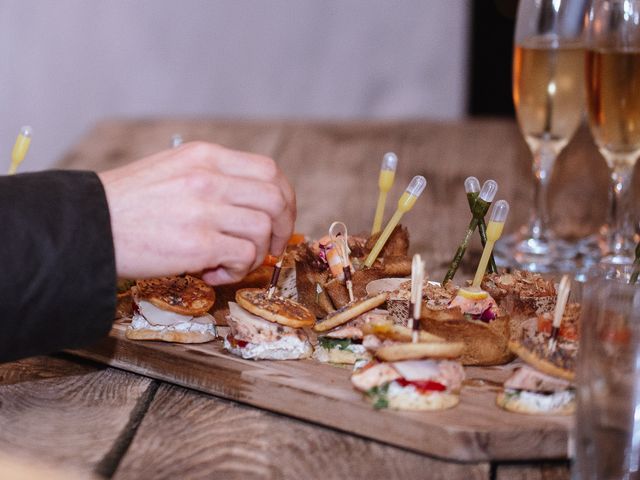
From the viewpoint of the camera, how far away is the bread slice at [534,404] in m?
1.36

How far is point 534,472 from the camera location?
131 cm

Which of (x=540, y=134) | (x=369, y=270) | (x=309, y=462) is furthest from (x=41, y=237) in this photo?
(x=540, y=134)

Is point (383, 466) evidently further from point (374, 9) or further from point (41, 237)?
point (374, 9)

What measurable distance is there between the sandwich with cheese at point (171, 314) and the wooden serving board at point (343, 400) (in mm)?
21

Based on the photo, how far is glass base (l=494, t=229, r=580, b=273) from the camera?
218 centimetres

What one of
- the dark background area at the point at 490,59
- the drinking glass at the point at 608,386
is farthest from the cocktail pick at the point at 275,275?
the dark background area at the point at 490,59

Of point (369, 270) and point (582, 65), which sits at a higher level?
point (582, 65)

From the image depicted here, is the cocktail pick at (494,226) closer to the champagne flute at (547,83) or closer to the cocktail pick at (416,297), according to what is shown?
the cocktail pick at (416,297)

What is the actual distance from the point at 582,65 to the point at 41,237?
4.20 ft

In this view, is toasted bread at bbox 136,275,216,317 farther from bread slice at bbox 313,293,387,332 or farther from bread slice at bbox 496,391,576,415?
bread slice at bbox 496,391,576,415

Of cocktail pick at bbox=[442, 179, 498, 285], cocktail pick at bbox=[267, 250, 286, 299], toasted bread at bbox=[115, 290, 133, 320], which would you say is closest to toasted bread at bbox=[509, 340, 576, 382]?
cocktail pick at bbox=[442, 179, 498, 285]

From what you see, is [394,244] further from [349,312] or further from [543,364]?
[543,364]

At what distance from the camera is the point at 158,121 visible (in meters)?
3.80

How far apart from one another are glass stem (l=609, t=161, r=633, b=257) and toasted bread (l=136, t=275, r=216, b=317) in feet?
2.95
